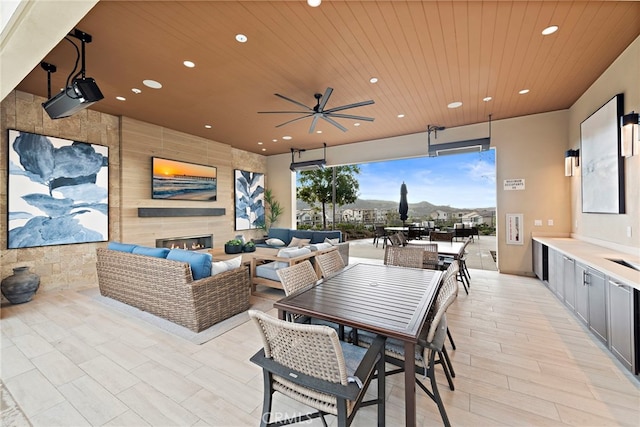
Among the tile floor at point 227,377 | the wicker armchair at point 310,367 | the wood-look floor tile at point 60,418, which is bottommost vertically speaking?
the wood-look floor tile at point 60,418

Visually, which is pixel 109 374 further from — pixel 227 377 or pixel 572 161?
pixel 572 161

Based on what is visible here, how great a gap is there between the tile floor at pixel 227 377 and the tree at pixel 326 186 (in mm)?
5575

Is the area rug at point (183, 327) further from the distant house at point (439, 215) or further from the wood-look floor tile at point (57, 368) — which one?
the distant house at point (439, 215)

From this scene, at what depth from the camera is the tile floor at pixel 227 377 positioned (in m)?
1.74

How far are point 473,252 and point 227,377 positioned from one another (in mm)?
7365

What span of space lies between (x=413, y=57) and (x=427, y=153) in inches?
135

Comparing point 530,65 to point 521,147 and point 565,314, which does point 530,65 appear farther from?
point 565,314

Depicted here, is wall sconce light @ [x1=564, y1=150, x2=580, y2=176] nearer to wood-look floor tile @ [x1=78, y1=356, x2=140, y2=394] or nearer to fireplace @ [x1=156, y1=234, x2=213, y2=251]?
wood-look floor tile @ [x1=78, y1=356, x2=140, y2=394]

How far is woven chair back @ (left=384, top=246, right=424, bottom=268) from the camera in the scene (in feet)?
10.9

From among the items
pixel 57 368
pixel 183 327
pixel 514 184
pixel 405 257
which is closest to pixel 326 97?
pixel 405 257

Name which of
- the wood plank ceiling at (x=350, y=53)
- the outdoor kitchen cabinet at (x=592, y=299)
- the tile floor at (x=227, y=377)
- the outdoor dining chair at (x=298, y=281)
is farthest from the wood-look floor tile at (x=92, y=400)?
the outdoor kitchen cabinet at (x=592, y=299)

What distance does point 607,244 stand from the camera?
3.41m

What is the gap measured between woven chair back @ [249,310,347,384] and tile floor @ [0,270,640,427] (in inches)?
31.9

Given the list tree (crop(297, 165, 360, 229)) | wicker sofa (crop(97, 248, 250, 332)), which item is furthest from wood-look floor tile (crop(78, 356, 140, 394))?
tree (crop(297, 165, 360, 229))
